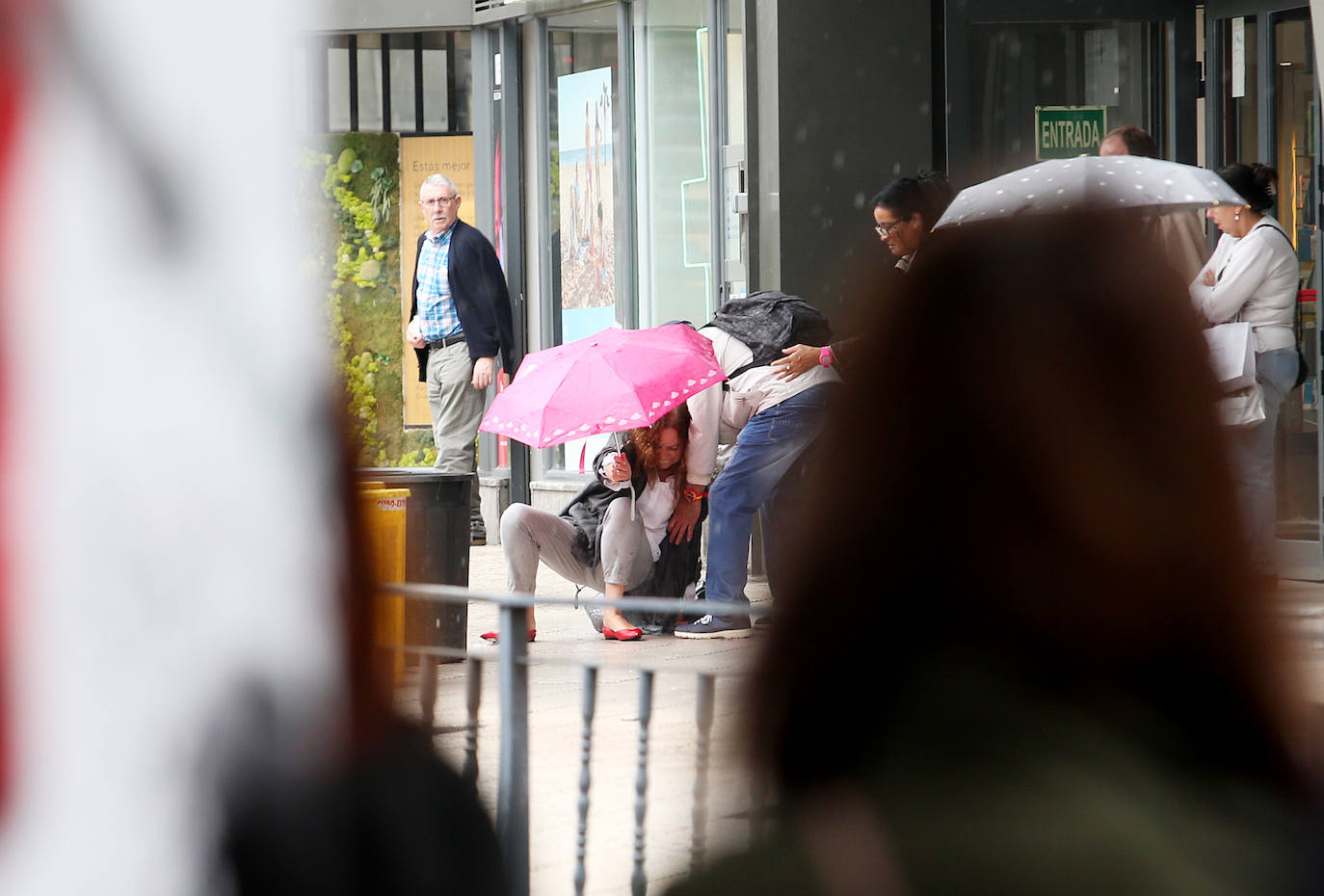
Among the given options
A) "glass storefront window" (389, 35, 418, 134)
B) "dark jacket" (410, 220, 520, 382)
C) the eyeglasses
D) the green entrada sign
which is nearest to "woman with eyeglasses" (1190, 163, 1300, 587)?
the eyeglasses

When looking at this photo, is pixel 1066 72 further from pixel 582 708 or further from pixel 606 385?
pixel 582 708

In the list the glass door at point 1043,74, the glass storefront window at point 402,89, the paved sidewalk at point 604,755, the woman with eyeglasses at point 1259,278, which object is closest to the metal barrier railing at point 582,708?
the paved sidewalk at point 604,755

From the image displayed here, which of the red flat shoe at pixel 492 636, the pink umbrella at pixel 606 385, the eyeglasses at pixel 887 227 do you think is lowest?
the red flat shoe at pixel 492 636

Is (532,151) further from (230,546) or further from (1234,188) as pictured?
(230,546)

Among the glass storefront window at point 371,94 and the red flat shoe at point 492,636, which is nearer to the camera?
the red flat shoe at point 492,636

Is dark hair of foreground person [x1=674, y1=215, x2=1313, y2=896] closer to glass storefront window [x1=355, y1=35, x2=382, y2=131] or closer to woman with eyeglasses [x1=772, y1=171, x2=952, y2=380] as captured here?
woman with eyeglasses [x1=772, y1=171, x2=952, y2=380]

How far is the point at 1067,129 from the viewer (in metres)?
8.62

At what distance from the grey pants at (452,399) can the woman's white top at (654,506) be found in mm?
3264

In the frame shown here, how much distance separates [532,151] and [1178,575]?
1059 centimetres

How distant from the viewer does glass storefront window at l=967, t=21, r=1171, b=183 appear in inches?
337

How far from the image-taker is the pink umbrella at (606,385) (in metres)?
6.38

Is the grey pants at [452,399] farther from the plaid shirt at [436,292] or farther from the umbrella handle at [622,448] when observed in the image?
the umbrella handle at [622,448]

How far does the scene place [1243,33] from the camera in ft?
26.8

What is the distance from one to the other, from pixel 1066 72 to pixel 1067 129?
29 centimetres
